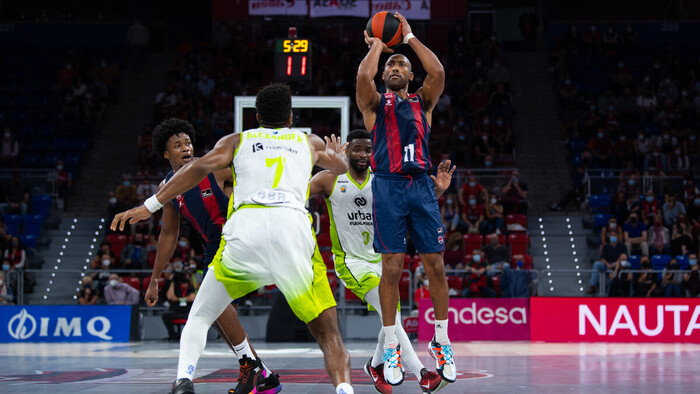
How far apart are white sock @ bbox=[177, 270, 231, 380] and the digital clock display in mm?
7769

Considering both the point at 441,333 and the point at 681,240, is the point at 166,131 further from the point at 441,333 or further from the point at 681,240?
the point at 681,240

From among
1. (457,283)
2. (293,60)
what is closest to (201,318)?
(293,60)

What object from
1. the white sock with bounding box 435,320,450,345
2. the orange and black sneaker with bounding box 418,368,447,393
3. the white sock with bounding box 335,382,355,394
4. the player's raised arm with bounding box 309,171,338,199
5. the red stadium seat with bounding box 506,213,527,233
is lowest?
the orange and black sneaker with bounding box 418,368,447,393

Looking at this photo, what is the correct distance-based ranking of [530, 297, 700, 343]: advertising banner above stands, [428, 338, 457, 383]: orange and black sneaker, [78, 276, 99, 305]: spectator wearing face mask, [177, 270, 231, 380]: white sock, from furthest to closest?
[78, 276, 99, 305]: spectator wearing face mask, [530, 297, 700, 343]: advertising banner above stands, [428, 338, 457, 383]: orange and black sneaker, [177, 270, 231, 380]: white sock

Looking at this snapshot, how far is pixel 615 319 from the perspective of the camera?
1555 cm

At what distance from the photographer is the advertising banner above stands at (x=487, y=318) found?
16.0 metres

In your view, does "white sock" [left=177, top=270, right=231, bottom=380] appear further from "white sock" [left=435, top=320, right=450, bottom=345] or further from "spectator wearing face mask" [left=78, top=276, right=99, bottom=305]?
"spectator wearing face mask" [left=78, top=276, right=99, bottom=305]

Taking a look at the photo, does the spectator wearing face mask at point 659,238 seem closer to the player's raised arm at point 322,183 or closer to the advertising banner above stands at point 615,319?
the advertising banner above stands at point 615,319

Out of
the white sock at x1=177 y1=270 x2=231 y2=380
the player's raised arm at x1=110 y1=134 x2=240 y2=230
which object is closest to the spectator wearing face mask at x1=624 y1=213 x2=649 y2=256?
the white sock at x1=177 y1=270 x2=231 y2=380

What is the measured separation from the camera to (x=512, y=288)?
16.6 metres

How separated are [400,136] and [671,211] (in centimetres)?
1393

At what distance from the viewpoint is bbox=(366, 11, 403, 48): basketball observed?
266 inches

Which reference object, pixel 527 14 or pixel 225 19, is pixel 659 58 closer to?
pixel 527 14

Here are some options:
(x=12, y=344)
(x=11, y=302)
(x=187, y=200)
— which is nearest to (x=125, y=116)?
(x=11, y=302)
